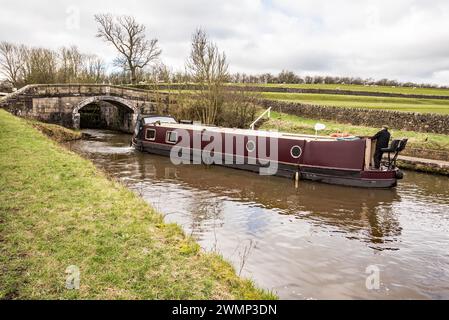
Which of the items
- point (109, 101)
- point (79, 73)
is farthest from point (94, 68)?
point (109, 101)

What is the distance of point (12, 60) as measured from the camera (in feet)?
149

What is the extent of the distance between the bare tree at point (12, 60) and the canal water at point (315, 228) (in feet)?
119

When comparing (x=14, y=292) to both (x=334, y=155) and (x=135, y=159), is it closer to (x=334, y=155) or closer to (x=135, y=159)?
(x=334, y=155)

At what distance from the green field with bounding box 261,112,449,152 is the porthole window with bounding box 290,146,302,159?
6760 mm

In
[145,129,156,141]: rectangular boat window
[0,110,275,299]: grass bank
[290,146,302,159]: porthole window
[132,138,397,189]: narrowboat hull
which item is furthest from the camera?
[145,129,156,141]: rectangular boat window

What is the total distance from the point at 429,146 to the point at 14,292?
692 inches

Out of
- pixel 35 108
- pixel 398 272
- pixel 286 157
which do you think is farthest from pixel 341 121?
pixel 35 108

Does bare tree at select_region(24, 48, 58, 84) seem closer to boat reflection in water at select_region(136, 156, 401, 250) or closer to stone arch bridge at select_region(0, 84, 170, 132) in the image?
stone arch bridge at select_region(0, 84, 170, 132)

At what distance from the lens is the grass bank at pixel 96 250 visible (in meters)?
4.31

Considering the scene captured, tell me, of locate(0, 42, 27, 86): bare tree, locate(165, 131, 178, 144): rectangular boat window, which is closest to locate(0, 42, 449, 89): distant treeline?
locate(0, 42, 27, 86): bare tree

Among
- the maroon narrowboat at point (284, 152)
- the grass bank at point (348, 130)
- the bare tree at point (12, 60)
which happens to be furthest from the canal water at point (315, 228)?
the bare tree at point (12, 60)

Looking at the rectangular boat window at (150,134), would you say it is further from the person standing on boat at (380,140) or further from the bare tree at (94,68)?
the bare tree at (94,68)

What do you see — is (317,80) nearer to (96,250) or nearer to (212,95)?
(212,95)

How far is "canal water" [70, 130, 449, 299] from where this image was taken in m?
6.27
